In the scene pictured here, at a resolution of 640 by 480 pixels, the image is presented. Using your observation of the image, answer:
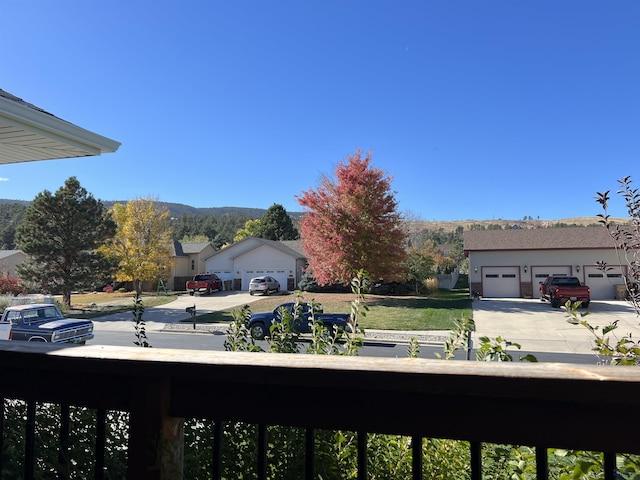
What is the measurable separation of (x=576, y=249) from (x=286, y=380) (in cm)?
Result: 3057

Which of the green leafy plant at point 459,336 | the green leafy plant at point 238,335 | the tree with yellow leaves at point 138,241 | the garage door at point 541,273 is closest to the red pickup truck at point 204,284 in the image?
the tree with yellow leaves at point 138,241

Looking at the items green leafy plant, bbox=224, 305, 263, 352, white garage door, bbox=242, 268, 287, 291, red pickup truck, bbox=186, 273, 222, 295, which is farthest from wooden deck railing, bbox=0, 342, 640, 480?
white garage door, bbox=242, 268, 287, 291

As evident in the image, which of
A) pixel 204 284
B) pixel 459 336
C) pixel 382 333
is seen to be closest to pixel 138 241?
pixel 204 284

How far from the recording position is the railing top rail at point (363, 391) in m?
1.04

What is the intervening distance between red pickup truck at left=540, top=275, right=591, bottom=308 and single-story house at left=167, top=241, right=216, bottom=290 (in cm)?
3136

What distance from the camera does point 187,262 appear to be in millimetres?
44281

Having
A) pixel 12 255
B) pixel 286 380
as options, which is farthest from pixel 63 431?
pixel 12 255

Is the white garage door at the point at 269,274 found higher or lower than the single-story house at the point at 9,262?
lower

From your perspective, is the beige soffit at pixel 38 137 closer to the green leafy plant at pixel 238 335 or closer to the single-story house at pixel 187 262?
the green leafy plant at pixel 238 335

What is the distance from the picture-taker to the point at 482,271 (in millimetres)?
28438

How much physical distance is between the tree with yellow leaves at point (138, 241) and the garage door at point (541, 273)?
25188 millimetres

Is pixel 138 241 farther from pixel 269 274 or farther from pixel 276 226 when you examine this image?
pixel 276 226

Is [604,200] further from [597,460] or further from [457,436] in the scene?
[457,436]

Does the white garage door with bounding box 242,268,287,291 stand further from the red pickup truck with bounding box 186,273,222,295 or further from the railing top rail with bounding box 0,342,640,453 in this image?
the railing top rail with bounding box 0,342,640,453
